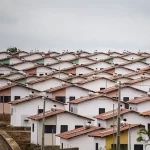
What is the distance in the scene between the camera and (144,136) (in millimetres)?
44438

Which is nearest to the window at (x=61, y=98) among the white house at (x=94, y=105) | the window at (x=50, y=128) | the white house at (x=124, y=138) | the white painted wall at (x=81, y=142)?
the white house at (x=94, y=105)

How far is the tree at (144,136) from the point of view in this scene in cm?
4165

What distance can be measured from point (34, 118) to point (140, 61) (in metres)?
41.2

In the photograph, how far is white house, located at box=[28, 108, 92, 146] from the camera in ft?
171

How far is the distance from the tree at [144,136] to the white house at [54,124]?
9.56 meters

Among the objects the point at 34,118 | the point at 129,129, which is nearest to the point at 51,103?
the point at 34,118

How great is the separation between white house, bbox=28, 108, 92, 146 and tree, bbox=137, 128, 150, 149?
9556mm

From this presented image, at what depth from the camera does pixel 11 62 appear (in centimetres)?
10056

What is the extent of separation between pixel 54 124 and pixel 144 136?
10092mm

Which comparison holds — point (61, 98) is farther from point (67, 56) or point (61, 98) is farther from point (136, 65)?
point (67, 56)

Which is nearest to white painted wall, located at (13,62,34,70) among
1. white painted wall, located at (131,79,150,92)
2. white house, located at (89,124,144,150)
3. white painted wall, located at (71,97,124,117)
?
white painted wall, located at (131,79,150,92)

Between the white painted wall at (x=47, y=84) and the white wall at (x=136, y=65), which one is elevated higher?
the white wall at (x=136, y=65)

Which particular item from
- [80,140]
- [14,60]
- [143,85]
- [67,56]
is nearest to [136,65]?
[67,56]

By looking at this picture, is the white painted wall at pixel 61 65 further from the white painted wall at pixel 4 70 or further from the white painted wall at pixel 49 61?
the white painted wall at pixel 4 70
